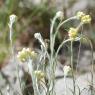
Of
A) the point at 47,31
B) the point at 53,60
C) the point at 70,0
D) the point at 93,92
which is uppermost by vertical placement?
the point at 70,0

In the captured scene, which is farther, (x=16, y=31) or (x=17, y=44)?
(x=17, y=44)

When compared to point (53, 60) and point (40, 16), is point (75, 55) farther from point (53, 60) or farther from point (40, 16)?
point (53, 60)

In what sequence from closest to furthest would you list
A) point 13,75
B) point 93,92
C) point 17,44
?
point 93,92
point 13,75
point 17,44

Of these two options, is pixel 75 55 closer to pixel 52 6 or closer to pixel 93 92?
pixel 52 6

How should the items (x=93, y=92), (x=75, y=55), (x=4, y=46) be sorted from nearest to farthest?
(x=93, y=92)
(x=75, y=55)
(x=4, y=46)

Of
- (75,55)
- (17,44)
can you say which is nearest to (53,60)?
(75,55)

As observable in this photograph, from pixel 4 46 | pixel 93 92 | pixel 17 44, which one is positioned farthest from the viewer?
pixel 17 44

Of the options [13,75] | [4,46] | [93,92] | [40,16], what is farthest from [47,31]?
[93,92]

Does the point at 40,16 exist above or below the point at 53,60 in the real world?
above

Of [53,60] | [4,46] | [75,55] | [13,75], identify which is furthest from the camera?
[4,46]
